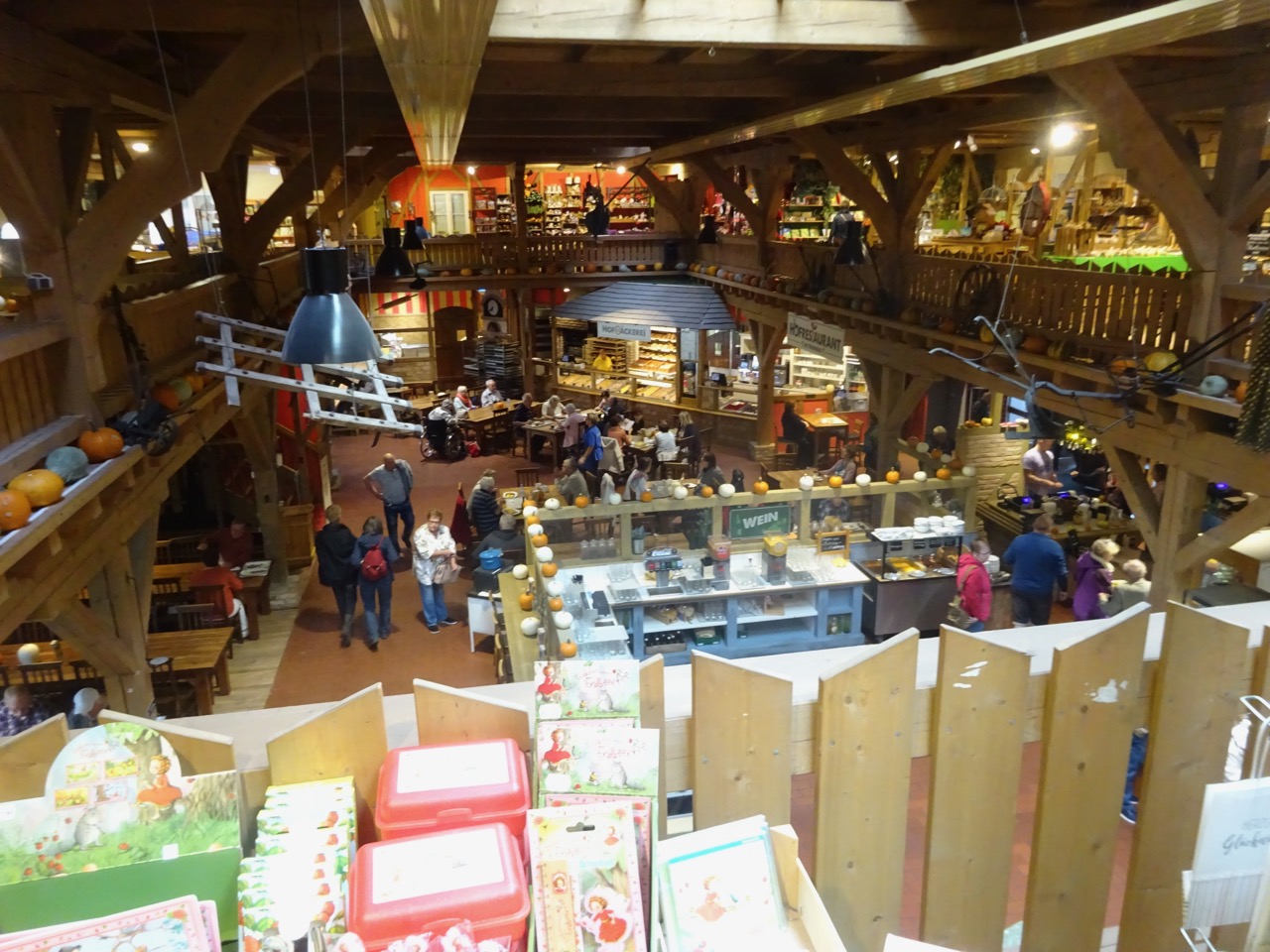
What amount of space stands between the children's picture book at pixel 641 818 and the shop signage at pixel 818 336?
8604 mm

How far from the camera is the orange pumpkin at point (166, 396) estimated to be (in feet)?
21.1

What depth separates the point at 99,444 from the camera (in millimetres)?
5434

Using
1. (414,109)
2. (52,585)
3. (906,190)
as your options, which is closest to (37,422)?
(52,585)

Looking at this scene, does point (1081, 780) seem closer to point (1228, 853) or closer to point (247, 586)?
point (1228, 853)

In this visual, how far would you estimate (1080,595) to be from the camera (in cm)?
743

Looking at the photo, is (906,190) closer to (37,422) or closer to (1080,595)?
(1080,595)

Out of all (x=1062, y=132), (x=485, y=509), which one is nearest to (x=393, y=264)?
(x=485, y=509)

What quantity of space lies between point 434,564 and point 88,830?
25.1ft

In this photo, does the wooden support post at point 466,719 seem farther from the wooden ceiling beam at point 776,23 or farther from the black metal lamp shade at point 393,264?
the black metal lamp shade at point 393,264

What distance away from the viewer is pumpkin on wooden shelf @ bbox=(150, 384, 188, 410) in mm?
6441

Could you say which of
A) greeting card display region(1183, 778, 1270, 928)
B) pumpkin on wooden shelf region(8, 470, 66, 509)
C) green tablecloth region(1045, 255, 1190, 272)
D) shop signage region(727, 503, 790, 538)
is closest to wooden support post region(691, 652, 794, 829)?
greeting card display region(1183, 778, 1270, 928)

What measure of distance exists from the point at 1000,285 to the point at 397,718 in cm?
734

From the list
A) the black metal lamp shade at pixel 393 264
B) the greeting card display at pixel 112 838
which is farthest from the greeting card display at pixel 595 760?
the black metal lamp shade at pixel 393 264

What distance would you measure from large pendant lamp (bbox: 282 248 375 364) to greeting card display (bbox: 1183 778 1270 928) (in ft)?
11.6
